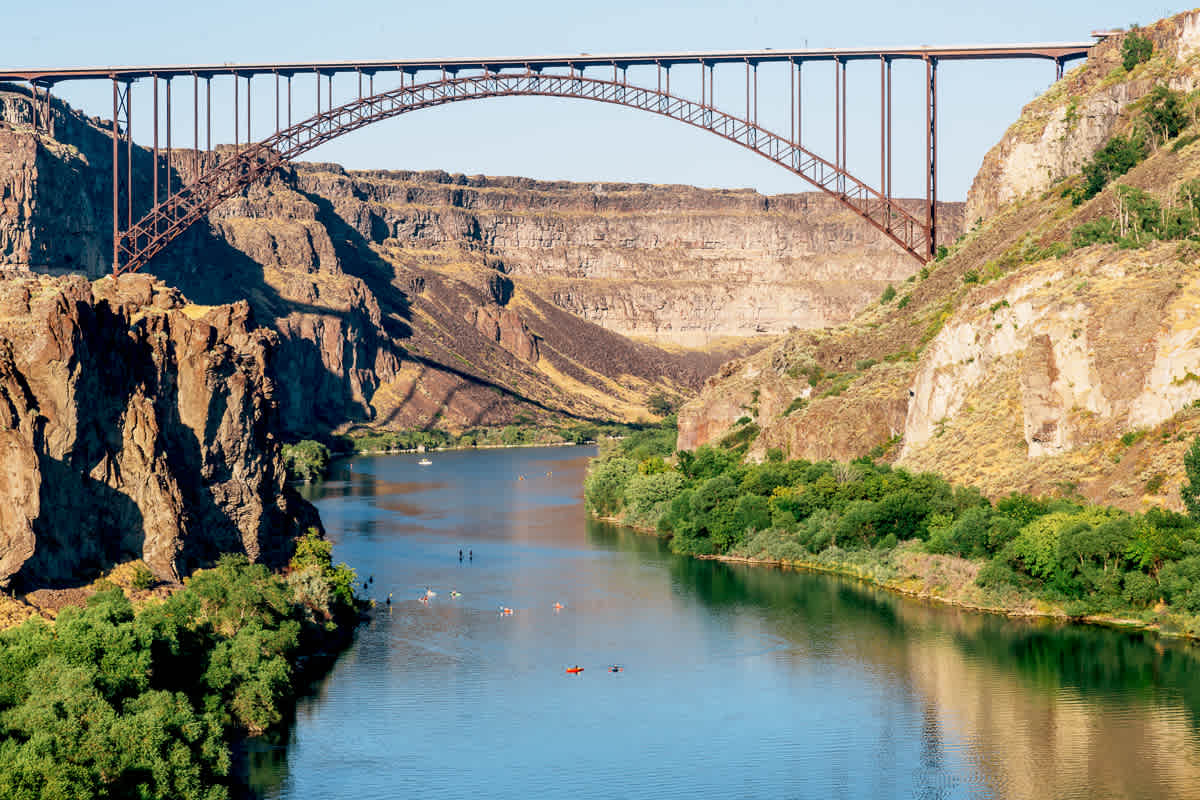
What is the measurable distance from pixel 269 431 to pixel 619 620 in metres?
14.9

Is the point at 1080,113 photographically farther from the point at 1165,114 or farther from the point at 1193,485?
the point at 1193,485

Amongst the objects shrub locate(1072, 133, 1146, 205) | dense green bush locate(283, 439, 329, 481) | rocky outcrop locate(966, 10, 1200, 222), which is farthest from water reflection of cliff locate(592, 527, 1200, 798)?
dense green bush locate(283, 439, 329, 481)

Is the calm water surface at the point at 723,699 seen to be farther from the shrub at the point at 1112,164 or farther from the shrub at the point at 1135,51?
the shrub at the point at 1135,51

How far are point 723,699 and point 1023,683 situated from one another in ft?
30.8

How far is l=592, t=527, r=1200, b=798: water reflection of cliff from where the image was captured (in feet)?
138

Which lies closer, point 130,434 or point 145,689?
point 145,689

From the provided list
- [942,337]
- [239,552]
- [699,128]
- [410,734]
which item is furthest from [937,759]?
[699,128]

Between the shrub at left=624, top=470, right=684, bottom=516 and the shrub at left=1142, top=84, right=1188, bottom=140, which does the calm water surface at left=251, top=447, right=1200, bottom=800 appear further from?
the shrub at left=1142, top=84, right=1188, bottom=140

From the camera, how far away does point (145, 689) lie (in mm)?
40188

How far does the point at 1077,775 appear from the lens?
41.7 metres

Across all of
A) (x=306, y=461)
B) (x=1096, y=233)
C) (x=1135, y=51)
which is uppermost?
(x=1135, y=51)

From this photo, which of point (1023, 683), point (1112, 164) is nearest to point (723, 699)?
point (1023, 683)

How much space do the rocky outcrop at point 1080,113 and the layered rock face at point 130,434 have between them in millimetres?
52245

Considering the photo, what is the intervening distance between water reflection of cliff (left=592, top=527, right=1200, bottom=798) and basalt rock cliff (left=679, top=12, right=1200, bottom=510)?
9.01 m
